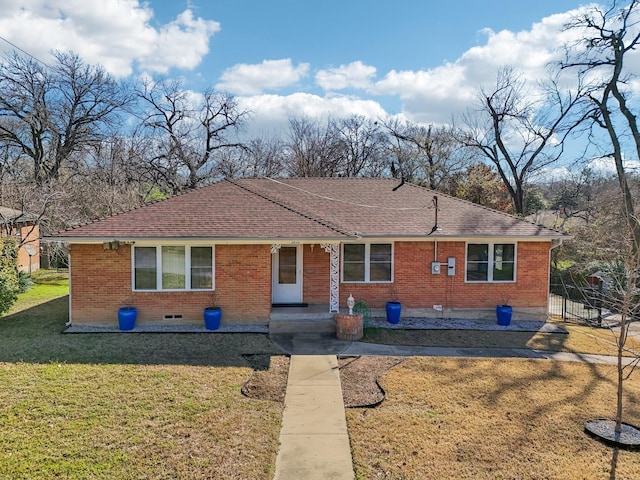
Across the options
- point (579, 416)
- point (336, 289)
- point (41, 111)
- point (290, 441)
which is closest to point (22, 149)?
point (41, 111)

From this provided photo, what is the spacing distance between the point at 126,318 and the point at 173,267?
5.95 feet

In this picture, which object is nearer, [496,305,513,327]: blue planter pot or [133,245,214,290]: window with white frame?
[133,245,214,290]: window with white frame

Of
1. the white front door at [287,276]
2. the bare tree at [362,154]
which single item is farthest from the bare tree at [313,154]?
the white front door at [287,276]

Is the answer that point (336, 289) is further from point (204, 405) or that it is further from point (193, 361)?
point (204, 405)

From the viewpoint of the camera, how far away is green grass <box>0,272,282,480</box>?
5.20 m

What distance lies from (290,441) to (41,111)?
31.8m

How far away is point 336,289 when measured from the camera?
12.5 metres

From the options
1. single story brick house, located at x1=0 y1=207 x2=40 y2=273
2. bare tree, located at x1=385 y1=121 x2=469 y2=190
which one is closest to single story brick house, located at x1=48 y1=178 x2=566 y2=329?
single story brick house, located at x1=0 y1=207 x2=40 y2=273

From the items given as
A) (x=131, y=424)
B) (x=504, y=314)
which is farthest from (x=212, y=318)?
(x=504, y=314)

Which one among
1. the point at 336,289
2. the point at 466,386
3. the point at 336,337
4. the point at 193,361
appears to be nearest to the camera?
the point at 466,386

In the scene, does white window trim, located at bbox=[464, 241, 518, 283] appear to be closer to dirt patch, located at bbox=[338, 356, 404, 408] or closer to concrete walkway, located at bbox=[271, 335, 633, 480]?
concrete walkway, located at bbox=[271, 335, 633, 480]

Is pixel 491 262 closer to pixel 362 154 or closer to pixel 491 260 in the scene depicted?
pixel 491 260

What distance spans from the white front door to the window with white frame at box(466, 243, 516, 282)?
5491 millimetres

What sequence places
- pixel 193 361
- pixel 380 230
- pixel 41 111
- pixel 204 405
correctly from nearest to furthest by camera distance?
pixel 204 405 → pixel 193 361 → pixel 380 230 → pixel 41 111
